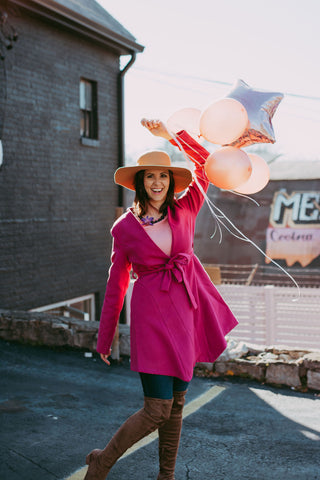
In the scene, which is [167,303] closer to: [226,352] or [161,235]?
[161,235]

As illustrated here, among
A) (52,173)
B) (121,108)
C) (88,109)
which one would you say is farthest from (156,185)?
(121,108)

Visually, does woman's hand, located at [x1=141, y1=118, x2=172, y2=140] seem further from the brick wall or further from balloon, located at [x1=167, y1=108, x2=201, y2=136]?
the brick wall

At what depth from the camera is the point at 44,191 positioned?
9.66m

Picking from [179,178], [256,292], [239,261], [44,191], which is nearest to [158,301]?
[179,178]

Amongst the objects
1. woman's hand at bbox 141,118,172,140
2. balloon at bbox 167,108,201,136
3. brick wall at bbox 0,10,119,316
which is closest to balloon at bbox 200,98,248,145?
woman's hand at bbox 141,118,172,140

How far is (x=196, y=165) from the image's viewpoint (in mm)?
3166

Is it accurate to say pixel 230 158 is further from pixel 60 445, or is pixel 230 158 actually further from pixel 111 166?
pixel 111 166

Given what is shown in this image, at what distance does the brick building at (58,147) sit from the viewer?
8.90 meters

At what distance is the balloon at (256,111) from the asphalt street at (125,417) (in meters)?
2.10

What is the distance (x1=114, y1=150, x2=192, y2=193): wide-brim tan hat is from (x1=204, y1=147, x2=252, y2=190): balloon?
15 cm

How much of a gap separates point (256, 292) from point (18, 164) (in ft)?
15.7

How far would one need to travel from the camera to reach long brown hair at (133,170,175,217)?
9.52 ft

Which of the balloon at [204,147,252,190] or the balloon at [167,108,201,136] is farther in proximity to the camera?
the balloon at [167,108,201,136]

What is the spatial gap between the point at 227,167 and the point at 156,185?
41cm
